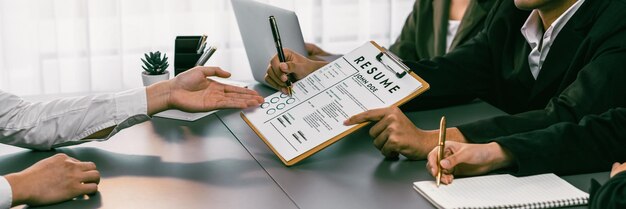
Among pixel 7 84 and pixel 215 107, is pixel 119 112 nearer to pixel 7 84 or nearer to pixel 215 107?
pixel 215 107

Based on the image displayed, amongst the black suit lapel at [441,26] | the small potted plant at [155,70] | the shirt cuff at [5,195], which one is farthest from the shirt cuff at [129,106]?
the black suit lapel at [441,26]

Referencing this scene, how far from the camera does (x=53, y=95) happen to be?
4703 millimetres

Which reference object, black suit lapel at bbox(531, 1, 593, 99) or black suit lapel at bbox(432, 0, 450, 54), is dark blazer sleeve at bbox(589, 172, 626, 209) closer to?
black suit lapel at bbox(531, 1, 593, 99)

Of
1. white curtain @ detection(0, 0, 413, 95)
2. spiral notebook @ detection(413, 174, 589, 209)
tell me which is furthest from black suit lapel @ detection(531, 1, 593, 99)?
white curtain @ detection(0, 0, 413, 95)

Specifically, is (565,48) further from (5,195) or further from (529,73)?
(5,195)

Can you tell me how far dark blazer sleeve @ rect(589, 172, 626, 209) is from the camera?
1.59 metres

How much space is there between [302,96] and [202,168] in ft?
1.09

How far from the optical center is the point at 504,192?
67.6 inches

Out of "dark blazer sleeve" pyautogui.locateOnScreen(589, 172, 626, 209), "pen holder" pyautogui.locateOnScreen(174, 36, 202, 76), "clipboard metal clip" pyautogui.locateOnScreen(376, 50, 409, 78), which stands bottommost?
"dark blazer sleeve" pyautogui.locateOnScreen(589, 172, 626, 209)

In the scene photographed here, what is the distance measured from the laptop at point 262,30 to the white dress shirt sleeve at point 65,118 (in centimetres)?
50

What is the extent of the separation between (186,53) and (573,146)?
3.69 feet

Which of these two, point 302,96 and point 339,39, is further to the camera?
point 339,39

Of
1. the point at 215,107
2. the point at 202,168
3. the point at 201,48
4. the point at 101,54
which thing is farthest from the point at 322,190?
the point at 101,54

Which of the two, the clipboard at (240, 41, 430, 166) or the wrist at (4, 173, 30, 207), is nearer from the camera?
the wrist at (4, 173, 30, 207)
